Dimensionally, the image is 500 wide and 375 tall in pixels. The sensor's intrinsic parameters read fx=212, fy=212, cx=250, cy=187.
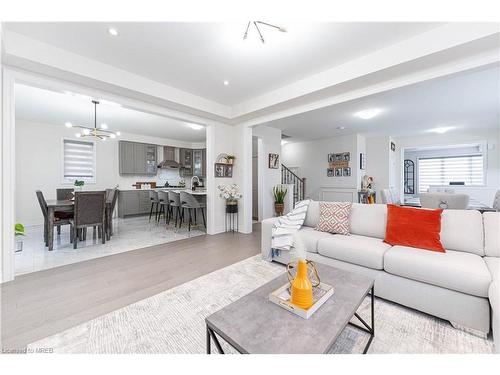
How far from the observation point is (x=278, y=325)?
1077 mm

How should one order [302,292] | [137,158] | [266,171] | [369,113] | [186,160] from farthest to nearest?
[186,160], [137,158], [266,171], [369,113], [302,292]

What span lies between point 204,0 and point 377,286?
2.93 m

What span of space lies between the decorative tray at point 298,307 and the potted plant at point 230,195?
3350 millimetres

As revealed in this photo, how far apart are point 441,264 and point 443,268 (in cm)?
3

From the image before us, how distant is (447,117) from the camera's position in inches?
193

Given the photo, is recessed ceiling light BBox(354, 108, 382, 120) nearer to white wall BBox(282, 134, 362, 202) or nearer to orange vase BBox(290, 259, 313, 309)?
white wall BBox(282, 134, 362, 202)

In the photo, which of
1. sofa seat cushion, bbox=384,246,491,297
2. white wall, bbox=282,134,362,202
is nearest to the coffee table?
sofa seat cushion, bbox=384,246,491,297

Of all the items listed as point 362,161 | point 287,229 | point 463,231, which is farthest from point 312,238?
point 362,161

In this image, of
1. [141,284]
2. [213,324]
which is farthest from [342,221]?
[141,284]

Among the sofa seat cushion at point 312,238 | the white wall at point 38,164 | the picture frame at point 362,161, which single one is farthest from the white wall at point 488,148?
the white wall at point 38,164

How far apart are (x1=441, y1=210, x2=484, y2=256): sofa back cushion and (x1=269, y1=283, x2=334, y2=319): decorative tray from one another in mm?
1534

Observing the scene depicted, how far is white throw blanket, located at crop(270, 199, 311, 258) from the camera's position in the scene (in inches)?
106

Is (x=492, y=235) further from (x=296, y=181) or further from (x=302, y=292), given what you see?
(x=296, y=181)

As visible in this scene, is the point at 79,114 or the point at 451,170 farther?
the point at 451,170
